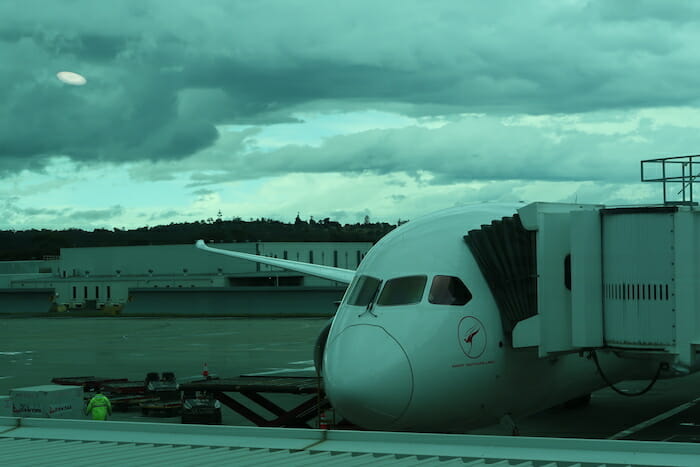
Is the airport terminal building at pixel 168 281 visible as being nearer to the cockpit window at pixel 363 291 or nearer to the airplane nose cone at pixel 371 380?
the cockpit window at pixel 363 291

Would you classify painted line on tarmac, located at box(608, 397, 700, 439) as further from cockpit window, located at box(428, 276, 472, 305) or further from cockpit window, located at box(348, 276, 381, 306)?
cockpit window, located at box(348, 276, 381, 306)

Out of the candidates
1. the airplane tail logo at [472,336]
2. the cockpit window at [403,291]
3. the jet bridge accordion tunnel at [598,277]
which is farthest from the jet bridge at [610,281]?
the cockpit window at [403,291]

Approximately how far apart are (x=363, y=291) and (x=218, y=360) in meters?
29.8

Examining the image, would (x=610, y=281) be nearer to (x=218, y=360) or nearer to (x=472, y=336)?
(x=472, y=336)

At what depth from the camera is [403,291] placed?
17312mm


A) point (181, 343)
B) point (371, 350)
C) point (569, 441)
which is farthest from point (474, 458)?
point (181, 343)

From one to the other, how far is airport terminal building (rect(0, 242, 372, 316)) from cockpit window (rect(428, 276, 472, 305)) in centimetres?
6904

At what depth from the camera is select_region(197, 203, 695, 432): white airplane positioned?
16.0 meters

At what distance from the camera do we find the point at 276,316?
81.9 meters

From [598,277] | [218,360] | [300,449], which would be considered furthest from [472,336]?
[218,360]

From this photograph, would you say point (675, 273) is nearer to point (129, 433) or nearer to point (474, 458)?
point (474, 458)

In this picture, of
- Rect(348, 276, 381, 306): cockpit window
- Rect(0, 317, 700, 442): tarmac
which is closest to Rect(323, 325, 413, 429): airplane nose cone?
Rect(348, 276, 381, 306): cockpit window

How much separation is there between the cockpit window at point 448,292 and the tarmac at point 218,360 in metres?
5.93

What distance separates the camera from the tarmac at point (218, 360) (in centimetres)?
2511
